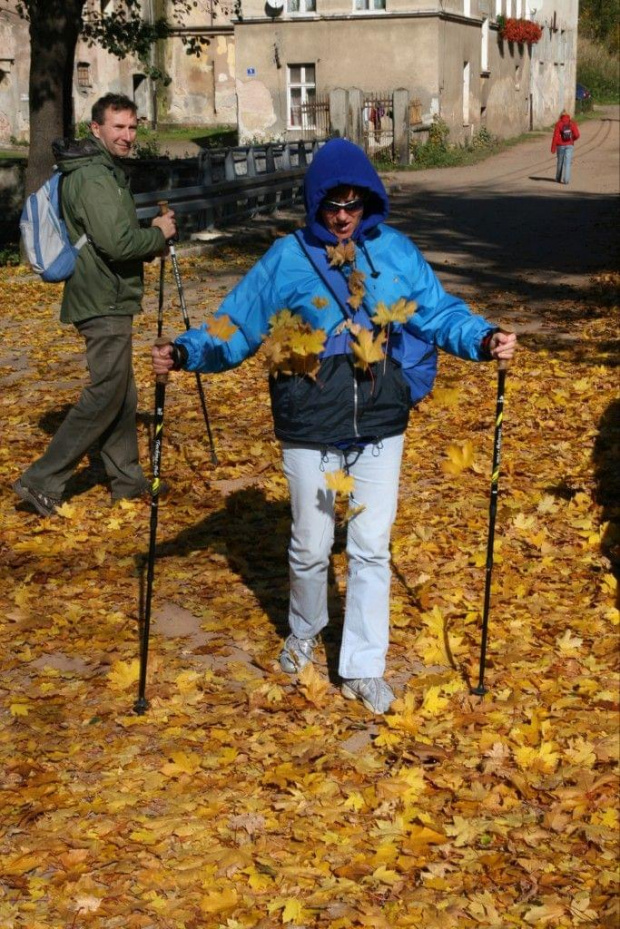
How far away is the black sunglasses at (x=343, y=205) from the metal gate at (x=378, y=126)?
33.1 m

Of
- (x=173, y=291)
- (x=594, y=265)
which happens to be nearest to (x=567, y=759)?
(x=173, y=291)

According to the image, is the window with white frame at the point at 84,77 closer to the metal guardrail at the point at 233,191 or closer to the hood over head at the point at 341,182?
the metal guardrail at the point at 233,191

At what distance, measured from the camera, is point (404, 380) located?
5.05 m

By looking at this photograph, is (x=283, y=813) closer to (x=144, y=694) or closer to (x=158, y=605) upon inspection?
(x=144, y=694)

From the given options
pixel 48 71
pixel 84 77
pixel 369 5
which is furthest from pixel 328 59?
pixel 48 71

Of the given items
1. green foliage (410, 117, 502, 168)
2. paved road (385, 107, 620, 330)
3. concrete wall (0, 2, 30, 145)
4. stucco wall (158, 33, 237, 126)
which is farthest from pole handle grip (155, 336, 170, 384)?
stucco wall (158, 33, 237, 126)

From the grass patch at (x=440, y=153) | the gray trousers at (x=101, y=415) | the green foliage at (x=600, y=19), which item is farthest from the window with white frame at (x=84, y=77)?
the gray trousers at (x=101, y=415)

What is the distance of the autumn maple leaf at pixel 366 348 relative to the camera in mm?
4781

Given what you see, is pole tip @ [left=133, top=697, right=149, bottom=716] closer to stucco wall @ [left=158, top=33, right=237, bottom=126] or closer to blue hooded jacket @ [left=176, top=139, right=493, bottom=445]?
blue hooded jacket @ [left=176, top=139, right=493, bottom=445]

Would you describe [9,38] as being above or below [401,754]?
above

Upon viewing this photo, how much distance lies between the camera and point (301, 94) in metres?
39.2

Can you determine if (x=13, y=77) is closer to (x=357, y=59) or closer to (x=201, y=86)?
(x=201, y=86)

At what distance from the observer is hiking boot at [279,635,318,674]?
18.2ft

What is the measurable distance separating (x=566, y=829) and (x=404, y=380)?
1.79 metres
